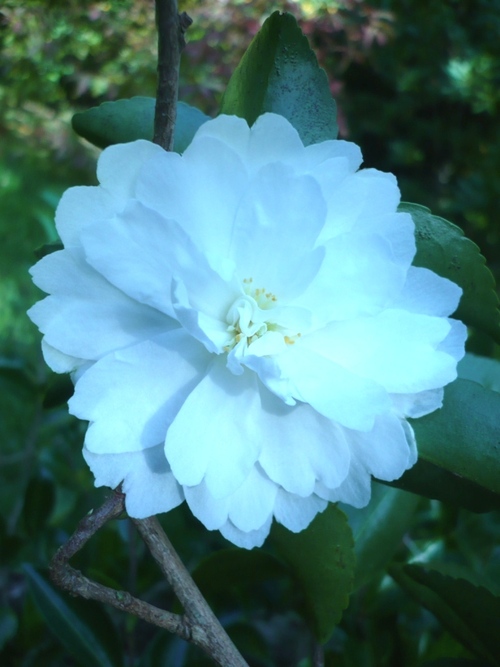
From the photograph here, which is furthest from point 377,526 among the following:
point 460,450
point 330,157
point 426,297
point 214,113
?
point 214,113

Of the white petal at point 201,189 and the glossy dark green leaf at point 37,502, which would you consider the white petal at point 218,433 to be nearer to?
the white petal at point 201,189

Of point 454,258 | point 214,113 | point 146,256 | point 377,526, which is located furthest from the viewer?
point 214,113

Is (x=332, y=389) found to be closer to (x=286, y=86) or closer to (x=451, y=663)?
(x=286, y=86)

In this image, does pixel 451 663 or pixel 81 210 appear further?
pixel 451 663

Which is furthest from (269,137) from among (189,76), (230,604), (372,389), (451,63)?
(451,63)

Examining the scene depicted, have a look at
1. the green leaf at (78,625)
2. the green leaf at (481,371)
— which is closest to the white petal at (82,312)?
the green leaf at (481,371)
